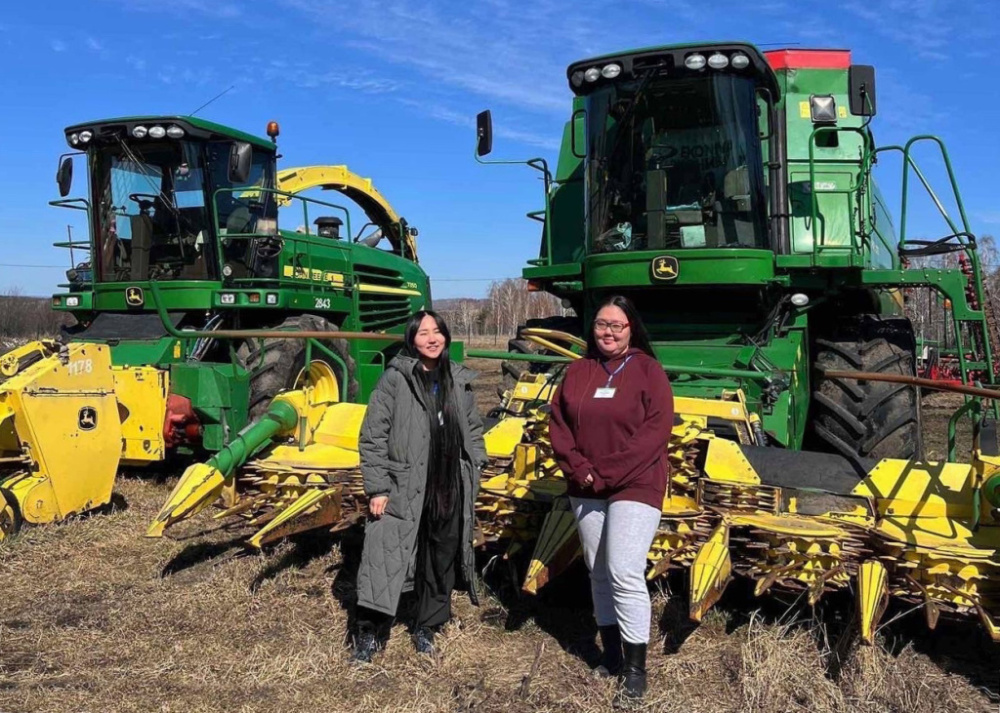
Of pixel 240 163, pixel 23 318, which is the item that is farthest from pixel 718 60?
pixel 23 318

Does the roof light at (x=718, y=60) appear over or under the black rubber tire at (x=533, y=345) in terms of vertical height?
over

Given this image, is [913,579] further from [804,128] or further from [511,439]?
[804,128]

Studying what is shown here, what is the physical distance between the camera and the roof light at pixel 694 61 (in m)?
5.43

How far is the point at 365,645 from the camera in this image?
3828 millimetres

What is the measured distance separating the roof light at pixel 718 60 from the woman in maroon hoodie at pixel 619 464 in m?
2.55

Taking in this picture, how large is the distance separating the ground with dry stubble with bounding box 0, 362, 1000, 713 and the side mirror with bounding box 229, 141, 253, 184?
12.1 feet

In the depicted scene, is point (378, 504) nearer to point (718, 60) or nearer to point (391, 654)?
point (391, 654)

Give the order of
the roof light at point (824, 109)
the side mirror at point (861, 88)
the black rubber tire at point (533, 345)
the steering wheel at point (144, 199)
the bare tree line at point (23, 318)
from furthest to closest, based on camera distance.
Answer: the bare tree line at point (23, 318) → the steering wheel at point (144, 199) → the black rubber tire at point (533, 345) → the roof light at point (824, 109) → the side mirror at point (861, 88)

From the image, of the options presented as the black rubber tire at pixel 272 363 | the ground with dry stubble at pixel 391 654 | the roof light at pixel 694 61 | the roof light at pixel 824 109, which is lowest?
the ground with dry stubble at pixel 391 654

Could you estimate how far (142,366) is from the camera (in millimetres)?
6594

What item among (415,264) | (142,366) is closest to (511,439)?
(142,366)

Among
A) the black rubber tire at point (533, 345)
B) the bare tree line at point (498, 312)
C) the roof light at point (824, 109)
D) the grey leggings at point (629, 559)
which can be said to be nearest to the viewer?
the grey leggings at point (629, 559)

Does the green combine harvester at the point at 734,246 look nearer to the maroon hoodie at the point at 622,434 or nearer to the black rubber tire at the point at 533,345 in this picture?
the black rubber tire at the point at 533,345

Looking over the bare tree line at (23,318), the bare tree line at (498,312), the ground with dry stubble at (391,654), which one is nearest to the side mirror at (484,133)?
the ground with dry stubble at (391,654)
